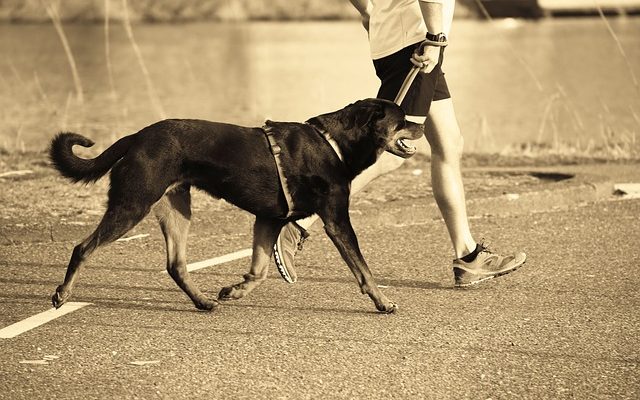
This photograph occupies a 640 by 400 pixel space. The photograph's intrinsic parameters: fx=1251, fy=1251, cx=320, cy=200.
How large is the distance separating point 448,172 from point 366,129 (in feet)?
2.41

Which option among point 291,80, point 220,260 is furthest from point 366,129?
point 291,80

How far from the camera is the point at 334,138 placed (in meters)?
5.84

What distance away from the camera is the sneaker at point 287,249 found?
241 inches

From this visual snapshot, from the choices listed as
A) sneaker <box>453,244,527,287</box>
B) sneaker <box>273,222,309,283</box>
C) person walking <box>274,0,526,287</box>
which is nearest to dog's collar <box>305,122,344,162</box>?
person walking <box>274,0,526,287</box>

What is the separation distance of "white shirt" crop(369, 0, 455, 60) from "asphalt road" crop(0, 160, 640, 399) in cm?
122

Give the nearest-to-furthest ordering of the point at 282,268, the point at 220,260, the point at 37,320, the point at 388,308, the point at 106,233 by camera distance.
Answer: the point at 106,233 → the point at 37,320 → the point at 388,308 → the point at 282,268 → the point at 220,260

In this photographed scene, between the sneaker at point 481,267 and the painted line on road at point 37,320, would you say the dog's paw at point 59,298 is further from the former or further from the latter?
the sneaker at point 481,267

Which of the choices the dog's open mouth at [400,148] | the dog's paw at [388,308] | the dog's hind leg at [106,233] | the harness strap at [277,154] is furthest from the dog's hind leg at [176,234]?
the dog's open mouth at [400,148]

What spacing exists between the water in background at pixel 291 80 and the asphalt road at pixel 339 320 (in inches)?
159

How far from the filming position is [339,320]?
5715mm

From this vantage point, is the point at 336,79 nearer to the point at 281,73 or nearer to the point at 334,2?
the point at 281,73

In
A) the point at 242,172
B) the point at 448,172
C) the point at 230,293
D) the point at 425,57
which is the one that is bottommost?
the point at 230,293

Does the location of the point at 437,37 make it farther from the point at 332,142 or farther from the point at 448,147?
the point at 332,142

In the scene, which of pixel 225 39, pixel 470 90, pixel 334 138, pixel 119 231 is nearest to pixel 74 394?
pixel 119 231
